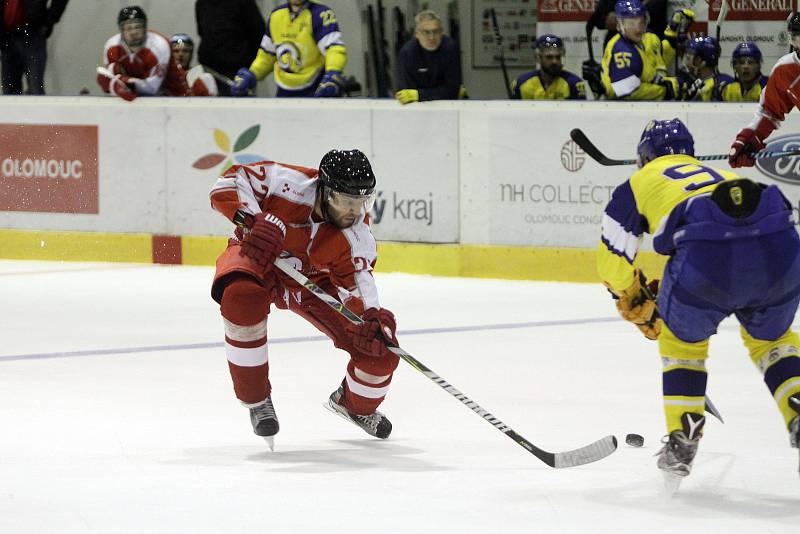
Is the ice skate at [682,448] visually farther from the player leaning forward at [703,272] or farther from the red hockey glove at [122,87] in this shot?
the red hockey glove at [122,87]

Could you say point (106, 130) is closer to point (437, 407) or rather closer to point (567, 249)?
point (567, 249)

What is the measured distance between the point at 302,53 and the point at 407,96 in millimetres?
768

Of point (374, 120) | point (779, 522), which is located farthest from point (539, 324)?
point (779, 522)

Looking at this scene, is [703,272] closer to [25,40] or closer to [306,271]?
[306,271]

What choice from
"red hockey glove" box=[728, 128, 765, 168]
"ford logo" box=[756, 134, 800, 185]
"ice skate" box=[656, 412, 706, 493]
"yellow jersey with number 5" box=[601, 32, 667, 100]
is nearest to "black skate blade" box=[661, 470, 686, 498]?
"ice skate" box=[656, 412, 706, 493]

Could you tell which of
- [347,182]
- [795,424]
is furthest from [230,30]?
[795,424]

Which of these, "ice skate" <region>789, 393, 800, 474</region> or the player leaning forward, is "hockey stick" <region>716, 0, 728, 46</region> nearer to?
the player leaning forward

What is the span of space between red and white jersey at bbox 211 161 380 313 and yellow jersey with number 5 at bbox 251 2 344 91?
160 inches

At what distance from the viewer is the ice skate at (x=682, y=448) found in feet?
11.5

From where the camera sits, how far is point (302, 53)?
8.33 metres

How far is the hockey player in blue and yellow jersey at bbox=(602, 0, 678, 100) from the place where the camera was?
24.7ft

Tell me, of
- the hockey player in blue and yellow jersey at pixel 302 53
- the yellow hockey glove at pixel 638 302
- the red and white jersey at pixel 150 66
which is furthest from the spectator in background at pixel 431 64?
the yellow hockey glove at pixel 638 302

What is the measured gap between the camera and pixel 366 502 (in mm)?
3557

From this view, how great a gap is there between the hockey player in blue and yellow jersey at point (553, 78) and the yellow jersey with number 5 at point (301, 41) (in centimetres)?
107
